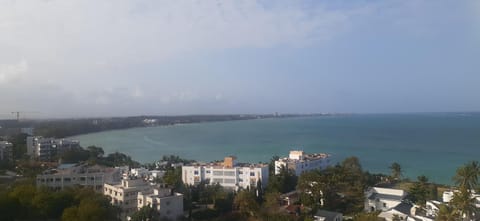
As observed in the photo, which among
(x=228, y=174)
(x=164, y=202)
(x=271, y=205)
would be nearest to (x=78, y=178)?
(x=228, y=174)

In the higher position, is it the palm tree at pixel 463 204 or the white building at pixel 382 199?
the palm tree at pixel 463 204

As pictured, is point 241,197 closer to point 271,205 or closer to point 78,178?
point 271,205

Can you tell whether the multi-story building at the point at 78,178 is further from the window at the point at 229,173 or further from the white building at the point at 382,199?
the white building at the point at 382,199

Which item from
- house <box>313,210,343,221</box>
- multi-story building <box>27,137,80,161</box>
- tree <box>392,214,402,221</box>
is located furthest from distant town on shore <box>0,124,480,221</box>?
multi-story building <box>27,137,80,161</box>

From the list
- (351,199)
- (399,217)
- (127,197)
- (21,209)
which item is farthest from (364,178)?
(21,209)

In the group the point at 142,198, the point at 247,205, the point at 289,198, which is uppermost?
the point at 142,198

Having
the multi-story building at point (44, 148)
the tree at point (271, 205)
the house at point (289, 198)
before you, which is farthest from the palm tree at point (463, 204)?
the multi-story building at point (44, 148)
